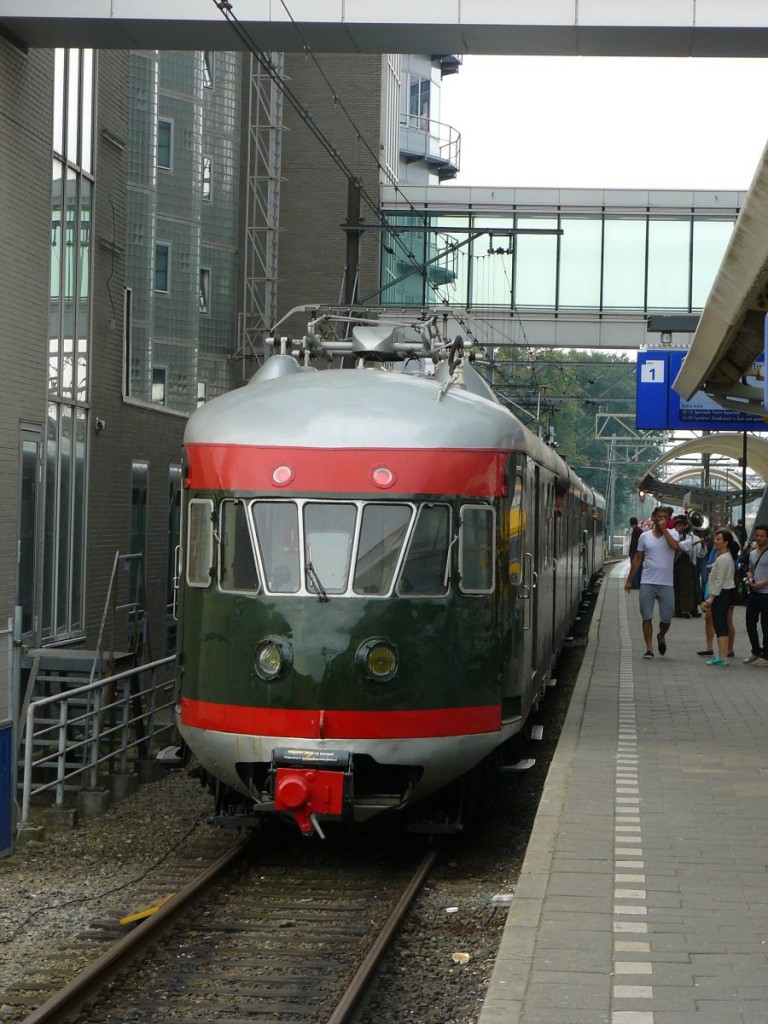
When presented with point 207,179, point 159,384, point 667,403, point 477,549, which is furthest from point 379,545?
point 207,179

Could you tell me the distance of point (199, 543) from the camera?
948 centimetres

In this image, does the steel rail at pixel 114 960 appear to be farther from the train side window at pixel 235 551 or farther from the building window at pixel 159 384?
the building window at pixel 159 384

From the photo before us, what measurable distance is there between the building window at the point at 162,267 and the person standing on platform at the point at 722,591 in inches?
426

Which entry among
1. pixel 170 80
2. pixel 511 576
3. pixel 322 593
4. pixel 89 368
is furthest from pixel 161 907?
pixel 170 80

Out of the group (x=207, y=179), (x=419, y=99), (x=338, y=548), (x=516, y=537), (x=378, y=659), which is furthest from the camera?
→ (x=419, y=99)

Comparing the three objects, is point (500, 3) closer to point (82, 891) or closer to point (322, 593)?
point (322, 593)

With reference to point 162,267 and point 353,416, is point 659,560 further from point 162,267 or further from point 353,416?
point 162,267

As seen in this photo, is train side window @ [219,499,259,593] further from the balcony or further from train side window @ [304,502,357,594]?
the balcony

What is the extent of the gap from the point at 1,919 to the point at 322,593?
2.47m

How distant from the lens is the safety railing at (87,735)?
11211 millimetres

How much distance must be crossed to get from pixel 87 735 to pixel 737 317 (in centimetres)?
795

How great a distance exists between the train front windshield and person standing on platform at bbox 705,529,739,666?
31.3 feet

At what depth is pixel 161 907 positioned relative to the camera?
8.16m

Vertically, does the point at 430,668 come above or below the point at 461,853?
above
